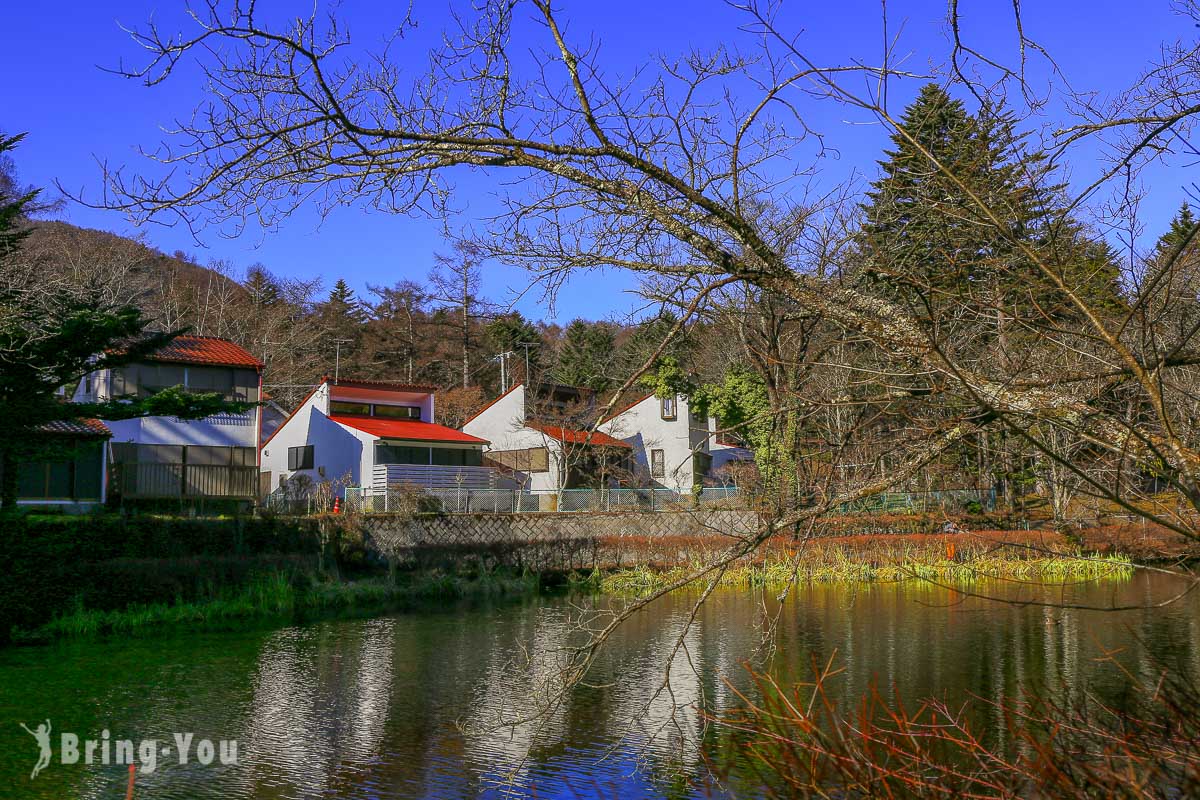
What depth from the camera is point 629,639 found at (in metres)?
14.3

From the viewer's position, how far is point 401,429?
35812 millimetres

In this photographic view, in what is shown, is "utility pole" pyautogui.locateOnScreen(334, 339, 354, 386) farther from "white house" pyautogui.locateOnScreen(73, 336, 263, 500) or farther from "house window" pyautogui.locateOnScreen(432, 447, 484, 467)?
"white house" pyautogui.locateOnScreen(73, 336, 263, 500)

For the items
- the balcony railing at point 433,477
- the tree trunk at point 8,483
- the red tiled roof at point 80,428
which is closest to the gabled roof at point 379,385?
the balcony railing at point 433,477

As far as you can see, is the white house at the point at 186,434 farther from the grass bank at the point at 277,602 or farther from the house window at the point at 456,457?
the grass bank at the point at 277,602

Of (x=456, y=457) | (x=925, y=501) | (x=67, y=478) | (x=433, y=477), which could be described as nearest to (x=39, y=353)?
(x=67, y=478)

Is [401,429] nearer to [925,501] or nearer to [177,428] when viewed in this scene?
[177,428]

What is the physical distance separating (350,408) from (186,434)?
831 cm

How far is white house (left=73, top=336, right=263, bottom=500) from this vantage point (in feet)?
96.1

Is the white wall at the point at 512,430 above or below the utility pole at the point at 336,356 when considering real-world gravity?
below

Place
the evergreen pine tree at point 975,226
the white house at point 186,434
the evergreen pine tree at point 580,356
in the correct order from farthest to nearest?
the evergreen pine tree at point 580,356 < the white house at point 186,434 < the evergreen pine tree at point 975,226

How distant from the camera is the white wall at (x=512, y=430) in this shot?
131 feet

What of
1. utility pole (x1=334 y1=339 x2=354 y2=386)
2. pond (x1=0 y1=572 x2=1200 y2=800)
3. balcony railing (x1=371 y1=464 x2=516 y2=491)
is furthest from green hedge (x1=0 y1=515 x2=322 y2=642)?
utility pole (x1=334 y1=339 x2=354 y2=386)

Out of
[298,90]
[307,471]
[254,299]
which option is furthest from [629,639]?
[254,299]

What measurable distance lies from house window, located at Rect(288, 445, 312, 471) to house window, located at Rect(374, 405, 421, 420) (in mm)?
3312
